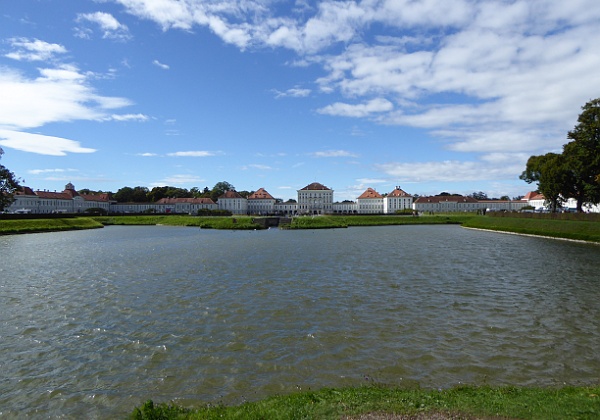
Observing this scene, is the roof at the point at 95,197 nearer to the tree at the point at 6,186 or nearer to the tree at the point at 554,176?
the tree at the point at 6,186

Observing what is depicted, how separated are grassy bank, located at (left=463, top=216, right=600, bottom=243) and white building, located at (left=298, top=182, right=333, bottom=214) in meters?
75.0

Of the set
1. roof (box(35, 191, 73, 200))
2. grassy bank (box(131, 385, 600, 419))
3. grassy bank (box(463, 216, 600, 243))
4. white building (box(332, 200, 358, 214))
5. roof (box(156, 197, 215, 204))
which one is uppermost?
roof (box(35, 191, 73, 200))

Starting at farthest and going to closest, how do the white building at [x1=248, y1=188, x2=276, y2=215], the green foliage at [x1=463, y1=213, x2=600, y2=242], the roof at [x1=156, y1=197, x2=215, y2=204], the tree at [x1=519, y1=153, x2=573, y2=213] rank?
1. the white building at [x1=248, y1=188, x2=276, y2=215]
2. the roof at [x1=156, y1=197, x2=215, y2=204]
3. the tree at [x1=519, y1=153, x2=573, y2=213]
4. the green foliage at [x1=463, y1=213, x2=600, y2=242]

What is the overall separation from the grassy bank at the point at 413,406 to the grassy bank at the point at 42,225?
5193 cm

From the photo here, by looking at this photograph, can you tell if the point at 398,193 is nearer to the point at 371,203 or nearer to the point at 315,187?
the point at 371,203

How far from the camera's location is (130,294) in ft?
48.0

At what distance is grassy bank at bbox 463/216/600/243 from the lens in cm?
3578

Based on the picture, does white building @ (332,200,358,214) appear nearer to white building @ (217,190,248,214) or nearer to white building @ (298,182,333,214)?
white building @ (298,182,333,214)

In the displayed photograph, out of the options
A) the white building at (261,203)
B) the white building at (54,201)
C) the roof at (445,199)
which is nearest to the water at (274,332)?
the white building at (54,201)

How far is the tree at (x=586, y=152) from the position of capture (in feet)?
131

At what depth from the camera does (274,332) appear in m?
10.1

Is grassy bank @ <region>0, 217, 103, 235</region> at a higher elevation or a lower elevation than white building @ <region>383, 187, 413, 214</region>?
lower

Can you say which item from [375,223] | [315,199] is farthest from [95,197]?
[375,223]

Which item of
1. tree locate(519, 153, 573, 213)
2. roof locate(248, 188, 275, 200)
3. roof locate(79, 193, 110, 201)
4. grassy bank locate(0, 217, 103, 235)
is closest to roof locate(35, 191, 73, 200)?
roof locate(79, 193, 110, 201)
